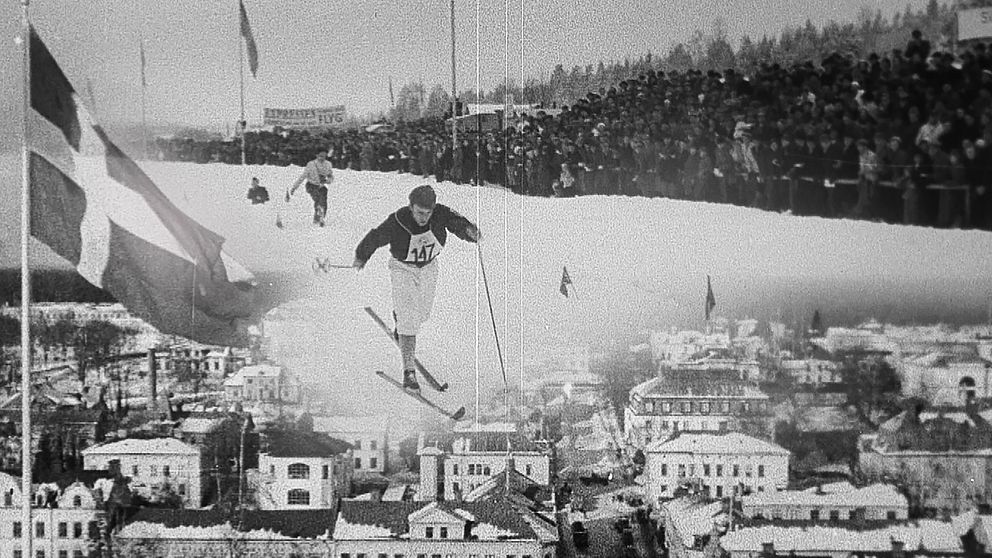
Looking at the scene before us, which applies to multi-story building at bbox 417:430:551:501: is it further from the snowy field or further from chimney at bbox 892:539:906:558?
chimney at bbox 892:539:906:558

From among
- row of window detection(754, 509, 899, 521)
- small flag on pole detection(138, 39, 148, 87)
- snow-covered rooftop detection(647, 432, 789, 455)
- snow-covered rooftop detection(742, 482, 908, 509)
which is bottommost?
row of window detection(754, 509, 899, 521)

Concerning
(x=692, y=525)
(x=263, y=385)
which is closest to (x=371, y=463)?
(x=263, y=385)

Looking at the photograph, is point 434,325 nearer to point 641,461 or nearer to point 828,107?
point 641,461

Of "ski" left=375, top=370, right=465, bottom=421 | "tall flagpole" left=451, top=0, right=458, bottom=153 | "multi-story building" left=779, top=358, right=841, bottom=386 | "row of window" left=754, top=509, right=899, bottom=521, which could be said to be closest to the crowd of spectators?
"tall flagpole" left=451, top=0, right=458, bottom=153

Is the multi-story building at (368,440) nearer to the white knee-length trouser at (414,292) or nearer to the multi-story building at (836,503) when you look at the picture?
the white knee-length trouser at (414,292)

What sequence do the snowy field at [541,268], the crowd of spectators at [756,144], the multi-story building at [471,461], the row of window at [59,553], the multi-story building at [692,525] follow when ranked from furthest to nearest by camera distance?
the row of window at [59,553]
the multi-story building at [471,461]
the multi-story building at [692,525]
the snowy field at [541,268]
the crowd of spectators at [756,144]

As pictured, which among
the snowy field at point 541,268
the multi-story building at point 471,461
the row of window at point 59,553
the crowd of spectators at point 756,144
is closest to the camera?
the crowd of spectators at point 756,144

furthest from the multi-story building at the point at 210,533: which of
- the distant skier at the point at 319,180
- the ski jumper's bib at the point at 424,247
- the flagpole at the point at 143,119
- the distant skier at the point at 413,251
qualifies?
the flagpole at the point at 143,119
